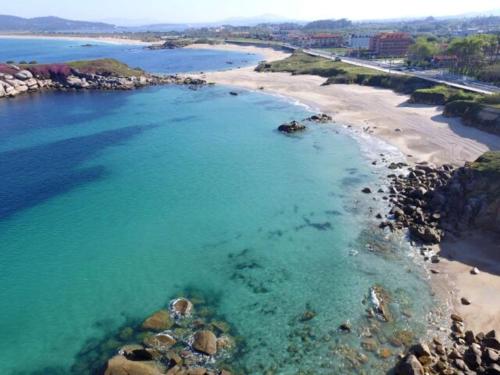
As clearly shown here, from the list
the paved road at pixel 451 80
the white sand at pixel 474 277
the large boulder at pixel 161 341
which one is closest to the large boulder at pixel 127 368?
the large boulder at pixel 161 341

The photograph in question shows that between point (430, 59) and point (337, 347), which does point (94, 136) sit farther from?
point (430, 59)

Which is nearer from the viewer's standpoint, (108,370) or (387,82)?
(108,370)

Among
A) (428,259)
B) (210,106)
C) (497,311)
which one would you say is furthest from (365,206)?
(210,106)

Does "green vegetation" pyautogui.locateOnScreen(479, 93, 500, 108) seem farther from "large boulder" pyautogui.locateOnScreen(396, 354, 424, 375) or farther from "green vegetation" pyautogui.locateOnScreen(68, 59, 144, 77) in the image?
"green vegetation" pyautogui.locateOnScreen(68, 59, 144, 77)

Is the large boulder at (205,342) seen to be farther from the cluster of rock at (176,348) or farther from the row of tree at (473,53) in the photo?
the row of tree at (473,53)

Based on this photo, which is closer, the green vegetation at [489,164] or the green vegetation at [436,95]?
the green vegetation at [489,164]

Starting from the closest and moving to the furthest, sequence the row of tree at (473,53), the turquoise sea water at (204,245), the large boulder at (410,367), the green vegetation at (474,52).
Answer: the large boulder at (410,367), the turquoise sea water at (204,245), the green vegetation at (474,52), the row of tree at (473,53)

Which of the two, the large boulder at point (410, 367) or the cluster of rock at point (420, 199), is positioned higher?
the large boulder at point (410, 367)
